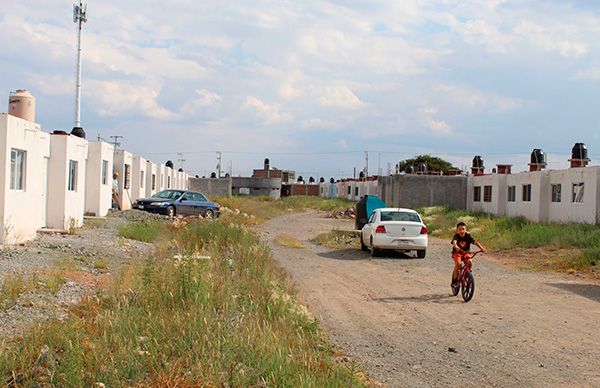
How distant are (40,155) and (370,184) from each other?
→ 162 ft

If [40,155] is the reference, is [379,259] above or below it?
below

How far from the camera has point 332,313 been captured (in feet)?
41.1

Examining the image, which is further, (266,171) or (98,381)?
(266,171)

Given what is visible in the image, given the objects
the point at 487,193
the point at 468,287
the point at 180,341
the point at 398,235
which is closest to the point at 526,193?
the point at 487,193

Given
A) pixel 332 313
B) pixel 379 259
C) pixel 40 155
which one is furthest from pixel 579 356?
pixel 40 155

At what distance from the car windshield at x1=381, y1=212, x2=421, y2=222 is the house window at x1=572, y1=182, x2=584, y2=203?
10.0 m

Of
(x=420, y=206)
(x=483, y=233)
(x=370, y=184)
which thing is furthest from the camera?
(x=370, y=184)

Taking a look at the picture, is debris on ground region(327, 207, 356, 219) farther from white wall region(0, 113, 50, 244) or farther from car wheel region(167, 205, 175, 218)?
white wall region(0, 113, 50, 244)

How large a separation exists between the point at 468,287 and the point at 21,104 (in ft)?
46.5

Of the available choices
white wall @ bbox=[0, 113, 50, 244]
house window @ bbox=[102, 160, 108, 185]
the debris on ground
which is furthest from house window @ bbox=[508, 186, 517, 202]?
white wall @ bbox=[0, 113, 50, 244]

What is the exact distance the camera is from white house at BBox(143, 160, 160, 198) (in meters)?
44.5

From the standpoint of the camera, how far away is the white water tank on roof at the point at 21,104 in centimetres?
2106

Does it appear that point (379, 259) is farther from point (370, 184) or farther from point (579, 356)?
point (370, 184)

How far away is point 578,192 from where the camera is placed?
2981 cm
